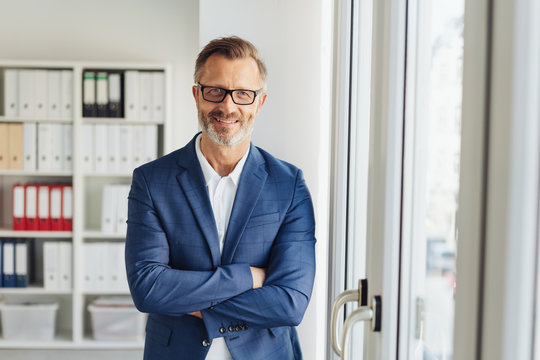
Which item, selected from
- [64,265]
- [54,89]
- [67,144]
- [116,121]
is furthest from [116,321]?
[54,89]

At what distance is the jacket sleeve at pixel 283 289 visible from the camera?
1.34 metres

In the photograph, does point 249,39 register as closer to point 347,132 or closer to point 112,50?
point 347,132

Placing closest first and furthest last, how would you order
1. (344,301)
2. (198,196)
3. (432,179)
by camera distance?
(432,179), (344,301), (198,196)

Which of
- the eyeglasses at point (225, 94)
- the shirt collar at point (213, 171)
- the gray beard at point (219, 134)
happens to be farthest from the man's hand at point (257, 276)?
the eyeglasses at point (225, 94)

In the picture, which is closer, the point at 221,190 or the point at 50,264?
the point at 221,190

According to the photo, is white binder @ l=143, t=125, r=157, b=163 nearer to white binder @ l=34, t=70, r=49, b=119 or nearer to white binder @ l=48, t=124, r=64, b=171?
white binder @ l=48, t=124, r=64, b=171

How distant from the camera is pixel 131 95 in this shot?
3.71 meters

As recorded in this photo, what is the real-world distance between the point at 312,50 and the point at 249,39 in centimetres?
23

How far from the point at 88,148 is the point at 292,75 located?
2.37 metres

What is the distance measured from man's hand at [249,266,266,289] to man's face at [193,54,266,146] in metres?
0.36

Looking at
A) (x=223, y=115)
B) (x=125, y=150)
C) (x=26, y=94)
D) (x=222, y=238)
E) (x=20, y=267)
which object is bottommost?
(x=20, y=267)

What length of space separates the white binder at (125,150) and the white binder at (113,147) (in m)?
0.02

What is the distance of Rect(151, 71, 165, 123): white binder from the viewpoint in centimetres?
372

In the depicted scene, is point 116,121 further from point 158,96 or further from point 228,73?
point 228,73
